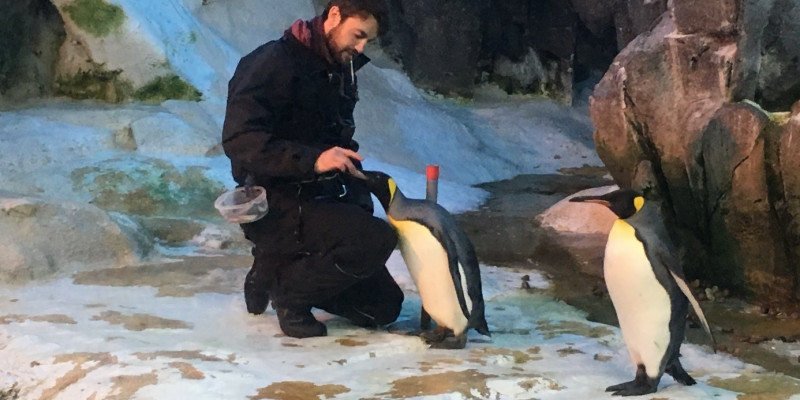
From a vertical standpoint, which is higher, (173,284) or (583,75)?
(583,75)

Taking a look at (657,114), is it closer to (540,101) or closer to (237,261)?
(237,261)

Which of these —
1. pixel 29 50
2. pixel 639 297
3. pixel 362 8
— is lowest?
pixel 639 297

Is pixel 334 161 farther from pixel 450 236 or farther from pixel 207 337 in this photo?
pixel 207 337

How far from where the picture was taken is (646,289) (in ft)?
8.18

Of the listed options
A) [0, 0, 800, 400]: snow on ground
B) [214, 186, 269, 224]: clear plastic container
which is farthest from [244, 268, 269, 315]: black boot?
[214, 186, 269, 224]: clear plastic container

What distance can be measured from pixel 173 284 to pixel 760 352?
2.43 m

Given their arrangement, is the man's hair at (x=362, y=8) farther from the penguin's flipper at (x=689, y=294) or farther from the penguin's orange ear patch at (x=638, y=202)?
the penguin's flipper at (x=689, y=294)

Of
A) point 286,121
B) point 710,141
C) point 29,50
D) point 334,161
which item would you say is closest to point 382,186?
point 334,161

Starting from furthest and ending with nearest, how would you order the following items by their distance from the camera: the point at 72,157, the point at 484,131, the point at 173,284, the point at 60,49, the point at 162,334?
1. the point at 484,131
2. the point at 60,49
3. the point at 72,157
4. the point at 173,284
5. the point at 162,334

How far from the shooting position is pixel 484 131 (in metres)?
10.3

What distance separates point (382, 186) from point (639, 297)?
0.94m

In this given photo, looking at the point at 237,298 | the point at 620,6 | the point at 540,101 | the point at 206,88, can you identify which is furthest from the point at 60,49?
the point at 540,101

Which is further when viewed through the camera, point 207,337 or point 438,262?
point 207,337

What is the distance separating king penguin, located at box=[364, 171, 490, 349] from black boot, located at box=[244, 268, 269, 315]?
598 mm
